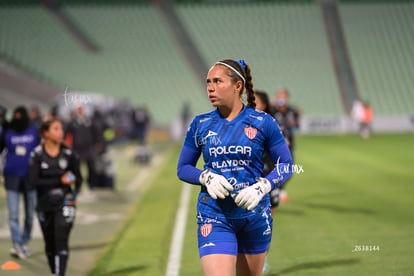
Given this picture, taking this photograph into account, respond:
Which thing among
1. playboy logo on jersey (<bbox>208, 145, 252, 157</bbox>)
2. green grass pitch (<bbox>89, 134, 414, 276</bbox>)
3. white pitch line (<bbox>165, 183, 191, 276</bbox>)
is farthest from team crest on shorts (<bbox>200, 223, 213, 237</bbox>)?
white pitch line (<bbox>165, 183, 191, 276</bbox>)

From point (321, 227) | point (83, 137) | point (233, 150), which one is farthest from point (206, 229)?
point (83, 137)

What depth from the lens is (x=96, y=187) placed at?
20.6m

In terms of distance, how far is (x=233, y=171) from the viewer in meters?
5.80

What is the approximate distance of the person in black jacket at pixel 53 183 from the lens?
9.34m

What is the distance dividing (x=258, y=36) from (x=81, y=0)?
12.5m

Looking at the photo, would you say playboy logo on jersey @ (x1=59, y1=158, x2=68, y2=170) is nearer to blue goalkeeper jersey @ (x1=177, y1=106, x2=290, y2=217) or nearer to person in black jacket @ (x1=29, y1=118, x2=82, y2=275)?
person in black jacket @ (x1=29, y1=118, x2=82, y2=275)

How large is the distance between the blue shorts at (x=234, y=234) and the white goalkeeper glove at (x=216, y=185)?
0.83 feet

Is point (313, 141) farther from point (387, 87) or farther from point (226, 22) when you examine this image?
point (226, 22)

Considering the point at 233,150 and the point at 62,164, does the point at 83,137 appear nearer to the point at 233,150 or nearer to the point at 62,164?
the point at 62,164

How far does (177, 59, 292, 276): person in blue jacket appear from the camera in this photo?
5699 millimetres

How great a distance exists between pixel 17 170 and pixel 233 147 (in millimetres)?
6420

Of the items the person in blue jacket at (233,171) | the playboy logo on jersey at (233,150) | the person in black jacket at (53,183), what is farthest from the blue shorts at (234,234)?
the person in black jacket at (53,183)

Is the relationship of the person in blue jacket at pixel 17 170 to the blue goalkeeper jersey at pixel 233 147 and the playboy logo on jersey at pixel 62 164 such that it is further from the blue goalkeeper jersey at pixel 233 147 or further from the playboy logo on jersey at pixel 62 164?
the blue goalkeeper jersey at pixel 233 147

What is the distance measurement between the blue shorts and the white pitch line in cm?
419
